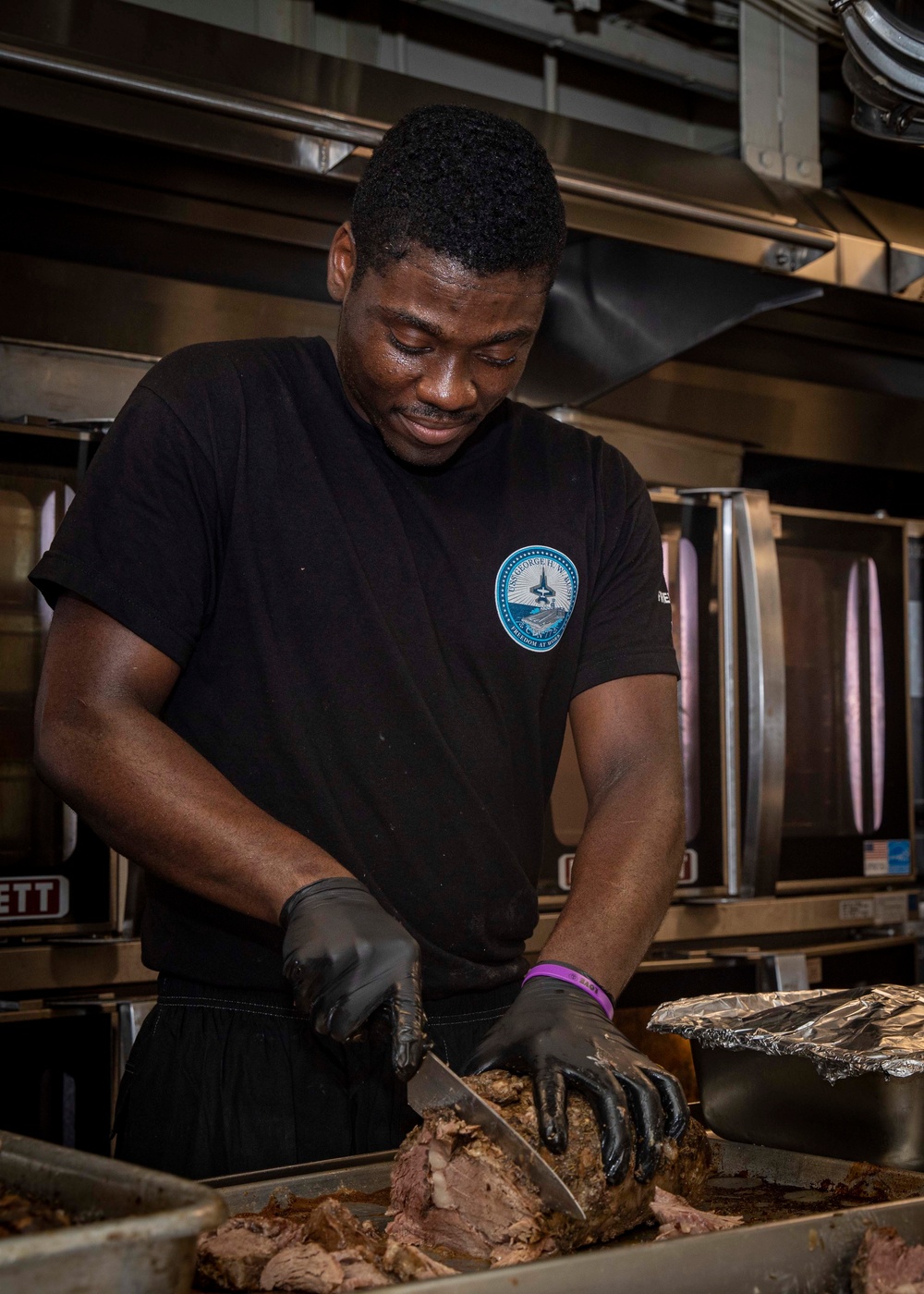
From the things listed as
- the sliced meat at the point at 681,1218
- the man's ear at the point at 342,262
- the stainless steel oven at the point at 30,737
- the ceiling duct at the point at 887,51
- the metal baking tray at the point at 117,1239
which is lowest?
the sliced meat at the point at 681,1218

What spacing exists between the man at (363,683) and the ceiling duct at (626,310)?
149 centimetres

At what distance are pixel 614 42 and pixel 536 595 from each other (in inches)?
92.7

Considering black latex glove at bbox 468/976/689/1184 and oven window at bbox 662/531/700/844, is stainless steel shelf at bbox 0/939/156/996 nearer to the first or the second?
black latex glove at bbox 468/976/689/1184

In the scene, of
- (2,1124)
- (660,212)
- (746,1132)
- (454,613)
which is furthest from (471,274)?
(2,1124)

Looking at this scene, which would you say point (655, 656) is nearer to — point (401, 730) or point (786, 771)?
point (401, 730)

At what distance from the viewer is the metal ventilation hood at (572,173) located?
228 centimetres

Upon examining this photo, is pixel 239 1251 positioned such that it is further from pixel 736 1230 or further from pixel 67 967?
pixel 67 967

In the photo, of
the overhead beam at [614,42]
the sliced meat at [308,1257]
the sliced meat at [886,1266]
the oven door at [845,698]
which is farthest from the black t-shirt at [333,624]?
the overhead beam at [614,42]

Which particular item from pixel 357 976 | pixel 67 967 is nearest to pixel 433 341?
pixel 357 976

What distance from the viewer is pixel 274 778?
1.63 meters

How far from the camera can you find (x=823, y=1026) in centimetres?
165

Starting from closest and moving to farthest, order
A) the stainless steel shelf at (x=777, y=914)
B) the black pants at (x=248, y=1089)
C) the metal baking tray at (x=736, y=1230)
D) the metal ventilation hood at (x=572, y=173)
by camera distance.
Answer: the metal baking tray at (x=736, y=1230)
the black pants at (x=248, y=1089)
the metal ventilation hood at (x=572, y=173)
the stainless steel shelf at (x=777, y=914)

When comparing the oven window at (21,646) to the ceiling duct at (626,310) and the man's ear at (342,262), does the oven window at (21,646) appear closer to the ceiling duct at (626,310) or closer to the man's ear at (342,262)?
the man's ear at (342,262)

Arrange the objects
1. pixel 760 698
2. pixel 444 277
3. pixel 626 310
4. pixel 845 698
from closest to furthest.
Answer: pixel 444 277, pixel 760 698, pixel 626 310, pixel 845 698
